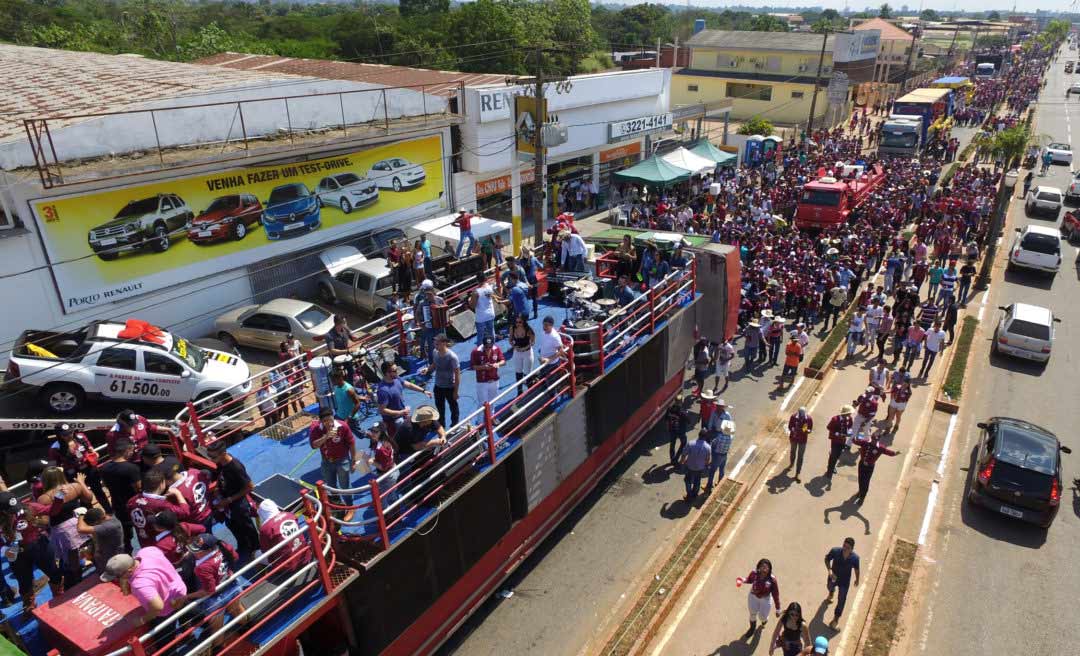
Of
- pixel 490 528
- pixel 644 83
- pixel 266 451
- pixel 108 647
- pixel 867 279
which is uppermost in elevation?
pixel 644 83

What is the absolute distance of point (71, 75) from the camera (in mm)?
25266

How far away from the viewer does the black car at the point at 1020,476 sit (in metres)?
10.5

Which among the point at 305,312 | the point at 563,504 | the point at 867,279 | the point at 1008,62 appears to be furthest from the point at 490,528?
the point at 1008,62

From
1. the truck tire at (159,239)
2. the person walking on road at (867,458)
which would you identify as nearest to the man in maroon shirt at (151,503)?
the person walking on road at (867,458)

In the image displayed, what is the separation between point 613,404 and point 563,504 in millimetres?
1875

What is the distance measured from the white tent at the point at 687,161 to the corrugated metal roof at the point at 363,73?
26.7ft

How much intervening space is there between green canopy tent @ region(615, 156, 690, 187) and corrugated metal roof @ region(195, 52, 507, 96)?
22.1ft

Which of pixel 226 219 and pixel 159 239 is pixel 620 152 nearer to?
pixel 226 219

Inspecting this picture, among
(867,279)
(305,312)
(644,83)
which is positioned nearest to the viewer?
(305,312)

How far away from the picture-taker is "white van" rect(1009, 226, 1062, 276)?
2209 centimetres


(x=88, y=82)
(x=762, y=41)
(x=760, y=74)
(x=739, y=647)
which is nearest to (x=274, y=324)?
(x=739, y=647)

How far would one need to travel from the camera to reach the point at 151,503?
250 inches

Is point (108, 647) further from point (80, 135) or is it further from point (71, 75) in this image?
point (71, 75)

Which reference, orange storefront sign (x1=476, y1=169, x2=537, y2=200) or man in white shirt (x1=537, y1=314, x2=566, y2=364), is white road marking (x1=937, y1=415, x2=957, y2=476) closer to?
man in white shirt (x1=537, y1=314, x2=566, y2=364)
